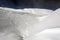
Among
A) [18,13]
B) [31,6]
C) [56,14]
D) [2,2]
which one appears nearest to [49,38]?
[56,14]

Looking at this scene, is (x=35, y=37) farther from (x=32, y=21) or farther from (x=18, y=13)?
(x=18, y=13)

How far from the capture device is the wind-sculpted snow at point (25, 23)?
1.03 metres

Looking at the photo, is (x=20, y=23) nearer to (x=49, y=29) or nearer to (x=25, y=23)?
(x=25, y=23)

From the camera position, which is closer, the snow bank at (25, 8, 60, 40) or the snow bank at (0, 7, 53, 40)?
the snow bank at (25, 8, 60, 40)

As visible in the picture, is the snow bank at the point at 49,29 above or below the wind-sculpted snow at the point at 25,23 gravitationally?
below

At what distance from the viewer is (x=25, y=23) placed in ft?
3.89

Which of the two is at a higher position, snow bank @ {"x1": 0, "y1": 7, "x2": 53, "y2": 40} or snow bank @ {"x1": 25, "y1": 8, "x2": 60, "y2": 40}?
snow bank @ {"x1": 0, "y1": 7, "x2": 53, "y2": 40}

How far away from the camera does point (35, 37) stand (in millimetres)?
907

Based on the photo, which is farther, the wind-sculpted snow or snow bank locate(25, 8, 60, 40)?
the wind-sculpted snow

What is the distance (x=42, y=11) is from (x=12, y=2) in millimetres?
451

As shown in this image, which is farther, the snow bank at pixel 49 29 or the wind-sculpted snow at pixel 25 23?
the wind-sculpted snow at pixel 25 23

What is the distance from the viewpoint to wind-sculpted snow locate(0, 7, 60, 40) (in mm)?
1028

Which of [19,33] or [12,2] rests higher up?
[12,2]

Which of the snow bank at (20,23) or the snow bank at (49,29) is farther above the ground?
the snow bank at (20,23)
